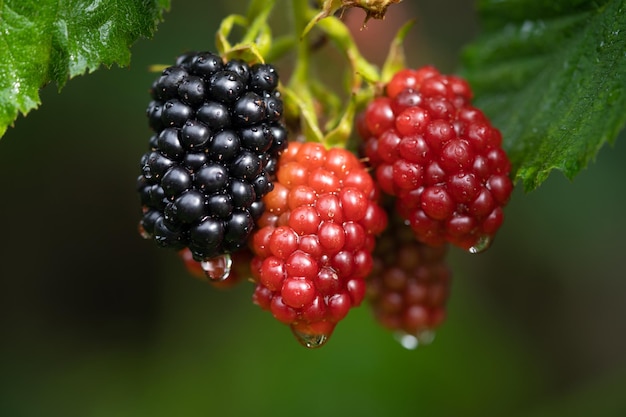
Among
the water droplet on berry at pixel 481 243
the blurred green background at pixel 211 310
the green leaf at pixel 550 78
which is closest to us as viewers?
the green leaf at pixel 550 78

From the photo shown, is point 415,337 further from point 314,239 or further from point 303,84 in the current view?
point 303,84

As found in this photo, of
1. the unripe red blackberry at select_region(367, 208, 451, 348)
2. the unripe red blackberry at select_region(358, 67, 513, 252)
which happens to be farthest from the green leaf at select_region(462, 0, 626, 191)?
the unripe red blackberry at select_region(367, 208, 451, 348)

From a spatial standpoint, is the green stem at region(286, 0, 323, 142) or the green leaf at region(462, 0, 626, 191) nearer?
the green leaf at region(462, 0, 626, 191)

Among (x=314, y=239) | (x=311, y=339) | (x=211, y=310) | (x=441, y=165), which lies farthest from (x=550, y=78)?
(x=211, y=310)

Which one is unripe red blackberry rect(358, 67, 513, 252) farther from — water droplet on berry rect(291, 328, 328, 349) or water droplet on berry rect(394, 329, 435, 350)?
water droplet on berry rect(394, 329, 435, 350)

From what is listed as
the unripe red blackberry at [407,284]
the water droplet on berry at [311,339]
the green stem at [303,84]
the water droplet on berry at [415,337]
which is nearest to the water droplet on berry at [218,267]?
the water droplet on berry at [311,339]

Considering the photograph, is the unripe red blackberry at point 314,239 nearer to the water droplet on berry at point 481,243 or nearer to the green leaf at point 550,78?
the water droplet on berry at point 481,243

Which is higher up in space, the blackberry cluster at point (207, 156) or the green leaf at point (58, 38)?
the green leaf at point (58, 38)
